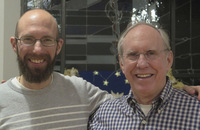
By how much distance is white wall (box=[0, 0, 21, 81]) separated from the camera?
2660 mm

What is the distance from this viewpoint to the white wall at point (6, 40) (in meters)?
2.66

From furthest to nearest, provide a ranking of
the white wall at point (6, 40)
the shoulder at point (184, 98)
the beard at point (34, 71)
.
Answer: the white wall at point (6, 40) < the beard at point (34, 71) < the shoulder at point (184, 98)

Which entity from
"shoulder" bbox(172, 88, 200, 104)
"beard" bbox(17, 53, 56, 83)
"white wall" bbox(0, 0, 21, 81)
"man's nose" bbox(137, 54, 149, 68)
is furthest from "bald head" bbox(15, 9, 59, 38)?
"white wall" bbox(0, 0, 21, 81)

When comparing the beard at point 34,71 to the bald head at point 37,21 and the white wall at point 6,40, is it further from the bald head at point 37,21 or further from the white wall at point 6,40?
the white wall at point 6,40

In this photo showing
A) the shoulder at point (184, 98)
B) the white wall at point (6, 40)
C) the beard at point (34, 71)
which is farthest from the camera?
Result: the white wall at point (6, 40)

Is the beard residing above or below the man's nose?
below

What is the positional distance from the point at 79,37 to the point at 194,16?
4.69 feet

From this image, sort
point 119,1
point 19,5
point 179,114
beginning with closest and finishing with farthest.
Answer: point 179,114 < point 19,5 < point 119,1

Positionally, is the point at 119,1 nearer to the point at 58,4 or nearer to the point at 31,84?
the point at 58,4

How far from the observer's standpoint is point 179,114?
1.35 meters

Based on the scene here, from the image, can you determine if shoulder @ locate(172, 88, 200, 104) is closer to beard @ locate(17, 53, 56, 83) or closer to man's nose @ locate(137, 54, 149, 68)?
man's nose @ locate(137, 54, 149, 68)

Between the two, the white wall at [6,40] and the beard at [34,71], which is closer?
the beard at [34,71]

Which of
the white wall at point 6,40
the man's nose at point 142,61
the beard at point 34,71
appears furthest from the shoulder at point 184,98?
the white wall at point 6,40

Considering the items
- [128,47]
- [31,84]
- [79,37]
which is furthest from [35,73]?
[79,37]
